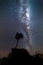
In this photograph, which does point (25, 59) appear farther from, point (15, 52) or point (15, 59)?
point (15, 52)

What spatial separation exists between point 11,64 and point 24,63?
0.32 metres

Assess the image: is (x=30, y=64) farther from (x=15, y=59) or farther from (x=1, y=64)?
(x=1, y=64)

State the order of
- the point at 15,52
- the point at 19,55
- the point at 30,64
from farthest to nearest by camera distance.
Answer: the point at 15,52, the point at 19,55, the point at 30,64

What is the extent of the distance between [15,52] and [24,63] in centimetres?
82

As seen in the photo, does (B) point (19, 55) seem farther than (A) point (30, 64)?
Yes

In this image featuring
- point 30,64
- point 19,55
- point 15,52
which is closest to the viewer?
point 30,64

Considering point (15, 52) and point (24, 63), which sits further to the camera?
point (15, 52)

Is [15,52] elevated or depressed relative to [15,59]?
elevated

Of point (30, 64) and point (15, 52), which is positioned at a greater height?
point (15, 52)

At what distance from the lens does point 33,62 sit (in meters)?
6.21

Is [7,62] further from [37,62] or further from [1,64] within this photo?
[37,62]

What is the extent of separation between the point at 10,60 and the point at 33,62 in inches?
23.2

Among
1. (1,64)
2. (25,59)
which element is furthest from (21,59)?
(1,64)

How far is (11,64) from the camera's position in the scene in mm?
6125
